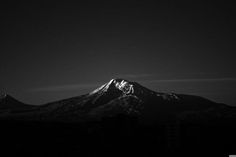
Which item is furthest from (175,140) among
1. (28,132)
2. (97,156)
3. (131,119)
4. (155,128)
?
(28,132)

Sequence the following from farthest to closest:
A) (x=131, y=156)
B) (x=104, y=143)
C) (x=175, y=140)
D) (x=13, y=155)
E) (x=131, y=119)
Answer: (x=131, y=119) < (x=104, y=143) < (x=13, y=155) < (x=131, y=156) < (x=175, y=140)

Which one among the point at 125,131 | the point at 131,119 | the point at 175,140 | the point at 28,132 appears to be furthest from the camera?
the point at 28,132

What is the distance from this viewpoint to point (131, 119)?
308 ft

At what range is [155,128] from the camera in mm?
132875

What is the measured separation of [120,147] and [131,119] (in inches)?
763

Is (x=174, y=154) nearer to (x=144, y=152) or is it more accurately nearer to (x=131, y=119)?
(x=144, y=152)

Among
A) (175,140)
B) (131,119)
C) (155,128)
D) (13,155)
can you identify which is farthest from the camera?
(155,128)

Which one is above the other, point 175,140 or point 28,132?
point 175,140

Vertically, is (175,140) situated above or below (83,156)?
above

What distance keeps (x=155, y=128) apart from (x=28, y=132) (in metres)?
62.1

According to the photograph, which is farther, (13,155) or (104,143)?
(104,143)

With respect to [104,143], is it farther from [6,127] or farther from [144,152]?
[6,127]

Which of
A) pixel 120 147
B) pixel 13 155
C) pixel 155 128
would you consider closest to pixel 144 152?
pixel 120 147

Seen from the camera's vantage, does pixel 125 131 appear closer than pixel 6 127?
Yes
